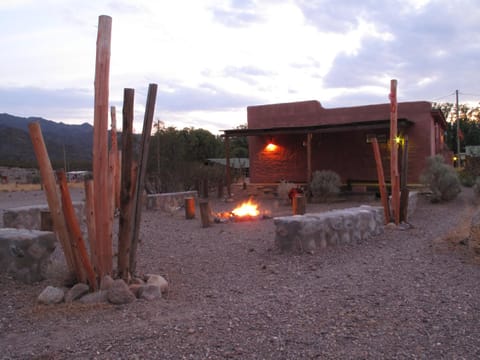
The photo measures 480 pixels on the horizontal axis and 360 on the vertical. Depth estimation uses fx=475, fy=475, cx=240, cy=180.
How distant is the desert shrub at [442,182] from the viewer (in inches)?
509

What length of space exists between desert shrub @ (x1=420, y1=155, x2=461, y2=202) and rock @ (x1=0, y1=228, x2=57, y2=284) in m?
11.0

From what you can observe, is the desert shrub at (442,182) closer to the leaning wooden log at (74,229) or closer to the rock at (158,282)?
the rock at (158,282)

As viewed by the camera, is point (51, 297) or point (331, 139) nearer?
point (51, 297)

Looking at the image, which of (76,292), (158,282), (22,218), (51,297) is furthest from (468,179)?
(51,297)

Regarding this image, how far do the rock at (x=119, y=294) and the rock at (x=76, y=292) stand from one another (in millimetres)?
313

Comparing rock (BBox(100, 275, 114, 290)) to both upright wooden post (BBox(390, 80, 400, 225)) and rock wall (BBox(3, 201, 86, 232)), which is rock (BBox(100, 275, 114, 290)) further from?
upright wooden post (BBox(390, 80, 400, 225))

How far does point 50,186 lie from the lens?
4.39m

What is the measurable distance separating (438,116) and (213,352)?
15.9 meters

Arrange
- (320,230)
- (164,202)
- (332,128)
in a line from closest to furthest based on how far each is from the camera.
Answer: (320,230), (164,202), (332,128)

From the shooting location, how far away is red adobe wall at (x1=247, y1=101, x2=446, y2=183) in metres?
15.6

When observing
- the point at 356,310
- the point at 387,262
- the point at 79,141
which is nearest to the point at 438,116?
the point at 387,262

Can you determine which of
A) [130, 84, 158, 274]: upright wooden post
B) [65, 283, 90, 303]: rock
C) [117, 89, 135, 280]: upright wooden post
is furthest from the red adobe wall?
[65, 283, 90, 303]: rock

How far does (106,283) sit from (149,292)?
1.35ft

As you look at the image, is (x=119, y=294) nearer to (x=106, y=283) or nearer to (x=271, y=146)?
(x=106, y=283)
